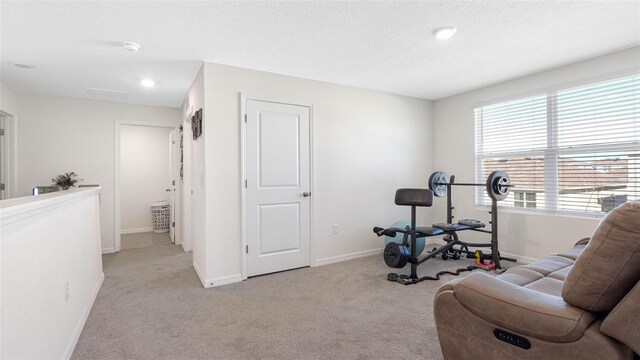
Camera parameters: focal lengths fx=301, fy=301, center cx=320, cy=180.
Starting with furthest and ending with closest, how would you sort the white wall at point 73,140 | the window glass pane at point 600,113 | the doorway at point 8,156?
the white wall at point 73,140 → the doorway at point 8,156 → the window glass pane at point 600,113

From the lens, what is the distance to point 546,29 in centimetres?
254

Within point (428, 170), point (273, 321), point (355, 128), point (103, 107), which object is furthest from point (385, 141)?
point (103, 107)

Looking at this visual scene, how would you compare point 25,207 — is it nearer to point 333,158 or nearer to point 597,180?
point 333,158

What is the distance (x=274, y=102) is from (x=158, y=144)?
433 cm

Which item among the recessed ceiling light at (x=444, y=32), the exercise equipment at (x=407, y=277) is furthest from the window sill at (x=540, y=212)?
the recessed ceiling light at (x=444, y=32)

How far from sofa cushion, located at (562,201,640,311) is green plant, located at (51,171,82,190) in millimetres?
5507

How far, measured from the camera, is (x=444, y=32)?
2.55m

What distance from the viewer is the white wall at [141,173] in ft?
20.8

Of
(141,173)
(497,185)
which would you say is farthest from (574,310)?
(141,173)

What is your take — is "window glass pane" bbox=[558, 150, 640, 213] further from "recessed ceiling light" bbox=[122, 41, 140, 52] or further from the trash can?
the trash can

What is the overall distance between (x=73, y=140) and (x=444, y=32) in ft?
16.7

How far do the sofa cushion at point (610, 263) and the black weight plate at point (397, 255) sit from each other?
2.08 meters

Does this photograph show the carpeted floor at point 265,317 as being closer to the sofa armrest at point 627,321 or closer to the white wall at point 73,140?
the sofa armrest at point 627,321

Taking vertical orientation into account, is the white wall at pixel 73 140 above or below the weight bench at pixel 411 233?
above
